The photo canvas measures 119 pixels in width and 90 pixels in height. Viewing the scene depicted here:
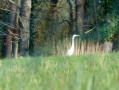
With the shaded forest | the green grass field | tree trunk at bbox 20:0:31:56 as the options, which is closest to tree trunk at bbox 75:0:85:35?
the shaded forest

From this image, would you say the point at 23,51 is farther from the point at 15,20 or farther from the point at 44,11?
the point at 44,11

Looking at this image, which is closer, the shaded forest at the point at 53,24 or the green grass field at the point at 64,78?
the green grass field at the point at 64,78

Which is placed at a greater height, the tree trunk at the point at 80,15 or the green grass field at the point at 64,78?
the tree trunk at the point at 80,15

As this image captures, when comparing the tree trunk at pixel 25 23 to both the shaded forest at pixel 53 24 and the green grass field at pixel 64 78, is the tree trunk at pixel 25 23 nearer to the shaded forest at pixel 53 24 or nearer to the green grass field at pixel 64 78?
the shaded forest at pixel 53 24

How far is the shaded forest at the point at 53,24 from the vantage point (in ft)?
65.5

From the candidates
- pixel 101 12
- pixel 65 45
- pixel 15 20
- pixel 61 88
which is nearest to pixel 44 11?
pixel 15 20

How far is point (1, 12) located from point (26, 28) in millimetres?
5167

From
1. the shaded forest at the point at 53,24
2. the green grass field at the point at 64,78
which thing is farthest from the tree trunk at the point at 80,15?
the green grass field at the point at 64,78

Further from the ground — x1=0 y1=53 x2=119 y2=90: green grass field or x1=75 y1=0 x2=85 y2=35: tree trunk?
x1=75 y1=0 x2=85 y2=35: tree trunk

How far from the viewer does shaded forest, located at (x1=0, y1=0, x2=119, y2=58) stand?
65.5 feet

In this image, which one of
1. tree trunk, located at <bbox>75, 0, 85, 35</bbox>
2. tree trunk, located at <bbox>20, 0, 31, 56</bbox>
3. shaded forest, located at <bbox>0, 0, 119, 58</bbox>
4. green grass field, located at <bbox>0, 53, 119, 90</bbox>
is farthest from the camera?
tree trunk, located at <bbox>75, 0, 85, 35</bbox>

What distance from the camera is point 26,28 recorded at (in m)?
20.0

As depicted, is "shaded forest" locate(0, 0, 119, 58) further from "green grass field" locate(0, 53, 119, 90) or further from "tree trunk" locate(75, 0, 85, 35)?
"green grass field" locate(0, 53, 119, 90)

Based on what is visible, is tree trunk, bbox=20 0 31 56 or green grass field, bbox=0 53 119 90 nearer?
green grass field, bbox=0 53 119 90
